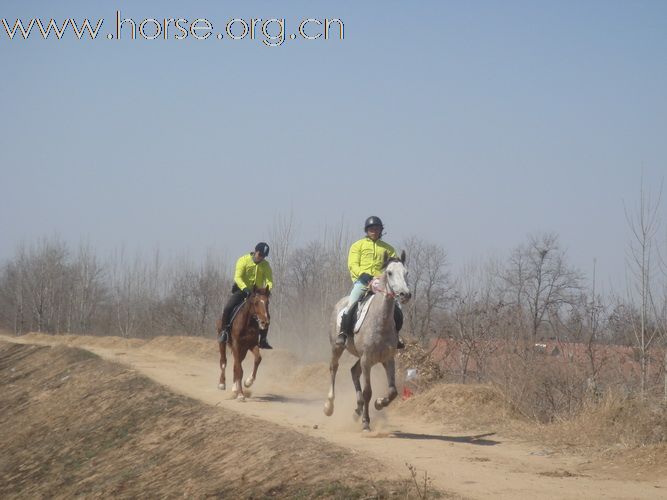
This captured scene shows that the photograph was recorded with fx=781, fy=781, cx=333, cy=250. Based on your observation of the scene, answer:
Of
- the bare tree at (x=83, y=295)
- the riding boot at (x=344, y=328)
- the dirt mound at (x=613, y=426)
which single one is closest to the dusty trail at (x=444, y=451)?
the dirt mound at (x=613, y=426)

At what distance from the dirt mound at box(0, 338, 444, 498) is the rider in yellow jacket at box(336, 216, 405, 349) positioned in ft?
7.00

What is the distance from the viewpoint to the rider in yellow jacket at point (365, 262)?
1291 cm

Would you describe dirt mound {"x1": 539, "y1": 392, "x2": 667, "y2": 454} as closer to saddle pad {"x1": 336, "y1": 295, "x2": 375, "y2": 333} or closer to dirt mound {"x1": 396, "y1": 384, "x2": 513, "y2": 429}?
dirt mound {"x1": 396, "y1": 384, "x2": 513, "y2": 429}

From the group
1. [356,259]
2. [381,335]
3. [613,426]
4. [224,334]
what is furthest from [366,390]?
[224,334]

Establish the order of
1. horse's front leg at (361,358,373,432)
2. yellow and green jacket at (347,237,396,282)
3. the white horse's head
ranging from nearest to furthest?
the white horse's head
horse's front leg at (361,358,373,432)
yellow and green jacket at (347,237,396,282)

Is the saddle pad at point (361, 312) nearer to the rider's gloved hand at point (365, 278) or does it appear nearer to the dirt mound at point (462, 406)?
the rider's gloved hand at point (365, 278)

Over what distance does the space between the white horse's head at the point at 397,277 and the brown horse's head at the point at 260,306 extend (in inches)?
192

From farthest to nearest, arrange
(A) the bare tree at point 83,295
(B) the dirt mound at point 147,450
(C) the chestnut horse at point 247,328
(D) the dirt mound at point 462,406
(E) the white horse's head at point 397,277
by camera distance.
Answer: (A) the bare tree at point 83,295 → (C) the chestnut horse at point 247,328 → (D) the dirt mound at point 462,406 → (E) the white horse's head at point 397,277 → (B) the dirt mound at point 147,450

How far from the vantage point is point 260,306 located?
16406mm

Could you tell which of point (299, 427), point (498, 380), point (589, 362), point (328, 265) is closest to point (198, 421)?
point (299, 427)

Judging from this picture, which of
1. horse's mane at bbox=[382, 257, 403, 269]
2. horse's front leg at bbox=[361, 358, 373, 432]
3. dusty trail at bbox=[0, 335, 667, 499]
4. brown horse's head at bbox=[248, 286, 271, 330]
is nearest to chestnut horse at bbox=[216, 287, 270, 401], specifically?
brown horse's head at bbox=[248, 286, 271, 330]

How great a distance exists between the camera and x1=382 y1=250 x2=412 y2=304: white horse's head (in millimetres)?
11273

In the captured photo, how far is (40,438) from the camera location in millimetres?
18781

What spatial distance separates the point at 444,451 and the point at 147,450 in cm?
609
